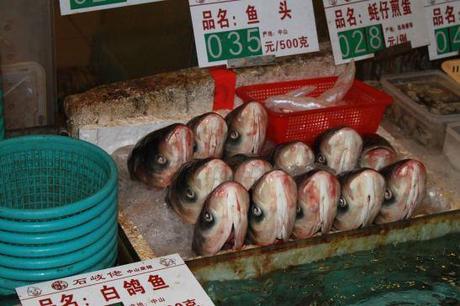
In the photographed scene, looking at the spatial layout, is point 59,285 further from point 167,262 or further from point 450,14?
point 450,14

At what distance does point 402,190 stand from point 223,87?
1.23 metres

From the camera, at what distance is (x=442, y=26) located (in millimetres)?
4965

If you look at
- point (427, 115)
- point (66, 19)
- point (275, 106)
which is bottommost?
point (427, 115)

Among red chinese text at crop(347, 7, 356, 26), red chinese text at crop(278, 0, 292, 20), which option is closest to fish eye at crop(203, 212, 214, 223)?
red chinese text at crop(278, 0, 292, 20)

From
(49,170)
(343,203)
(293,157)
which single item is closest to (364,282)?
(343,203)

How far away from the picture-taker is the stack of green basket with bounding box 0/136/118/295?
114 inches

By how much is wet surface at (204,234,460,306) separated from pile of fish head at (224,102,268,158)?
79 cm

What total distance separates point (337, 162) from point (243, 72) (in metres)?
0.83

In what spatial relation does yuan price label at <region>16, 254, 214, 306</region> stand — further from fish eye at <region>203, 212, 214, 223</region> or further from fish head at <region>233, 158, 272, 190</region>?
fish head at <region>233, 158, 272, 190</region>

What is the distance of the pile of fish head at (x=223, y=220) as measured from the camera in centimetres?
328

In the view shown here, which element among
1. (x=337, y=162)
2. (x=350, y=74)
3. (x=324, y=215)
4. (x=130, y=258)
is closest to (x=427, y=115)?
(x=350, y=74)

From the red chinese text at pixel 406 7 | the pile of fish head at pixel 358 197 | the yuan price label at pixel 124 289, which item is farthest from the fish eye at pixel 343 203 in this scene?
the red chinese text at pixel 406 7

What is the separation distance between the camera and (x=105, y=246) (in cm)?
317

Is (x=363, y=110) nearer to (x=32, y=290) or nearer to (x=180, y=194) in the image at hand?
(x=180, y=194)
